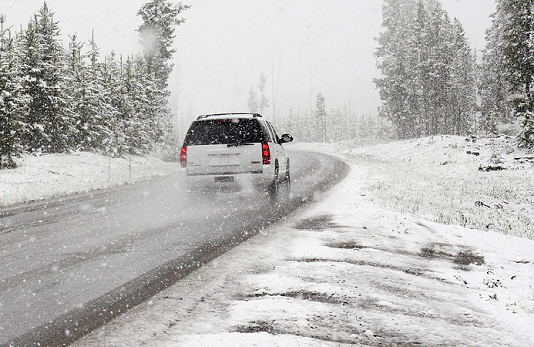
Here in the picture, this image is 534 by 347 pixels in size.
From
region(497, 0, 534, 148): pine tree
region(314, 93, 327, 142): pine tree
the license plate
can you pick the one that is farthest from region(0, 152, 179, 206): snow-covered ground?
region(314, 93, 327, 142): pine tree

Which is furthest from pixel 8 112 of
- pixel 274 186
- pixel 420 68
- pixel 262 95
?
pixel 262 95

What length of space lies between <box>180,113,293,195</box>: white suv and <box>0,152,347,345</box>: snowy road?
0.55 metres

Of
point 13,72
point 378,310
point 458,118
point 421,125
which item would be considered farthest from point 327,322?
point 458,118

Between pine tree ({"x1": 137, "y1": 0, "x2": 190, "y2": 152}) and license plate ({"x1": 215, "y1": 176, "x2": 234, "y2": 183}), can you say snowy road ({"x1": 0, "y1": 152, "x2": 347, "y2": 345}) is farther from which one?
pine tree ({"x1": 137, "y1": 0, "x2": 190, "y2": 152})

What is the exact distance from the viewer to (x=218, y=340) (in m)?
3.07

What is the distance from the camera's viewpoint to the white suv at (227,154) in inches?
Answer: 416

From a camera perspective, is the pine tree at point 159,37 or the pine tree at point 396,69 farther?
the pine tree at point 396,69

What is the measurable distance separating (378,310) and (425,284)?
117 centimetres

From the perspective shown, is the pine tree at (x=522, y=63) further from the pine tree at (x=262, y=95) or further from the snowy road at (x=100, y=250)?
the pine tree at (x=262, y=95)

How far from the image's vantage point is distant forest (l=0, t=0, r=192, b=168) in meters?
20.0

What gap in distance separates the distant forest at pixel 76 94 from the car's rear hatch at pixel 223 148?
11789 millimetres

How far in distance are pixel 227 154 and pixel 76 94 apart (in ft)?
64.6

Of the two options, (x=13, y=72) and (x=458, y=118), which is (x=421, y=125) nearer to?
(x=458, y=118)

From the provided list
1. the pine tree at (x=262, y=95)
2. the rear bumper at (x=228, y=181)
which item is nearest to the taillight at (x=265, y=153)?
the rear bumper at (x=228, y=181)
